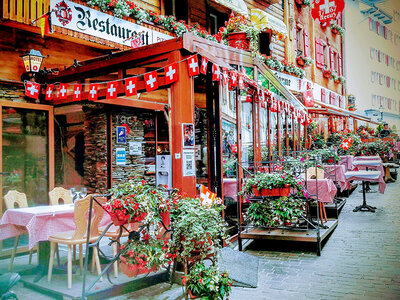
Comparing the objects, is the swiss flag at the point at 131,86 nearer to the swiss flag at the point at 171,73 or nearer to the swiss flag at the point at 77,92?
the swiss flag at the point at 171,73

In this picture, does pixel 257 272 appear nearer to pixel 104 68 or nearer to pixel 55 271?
pixel 55 271

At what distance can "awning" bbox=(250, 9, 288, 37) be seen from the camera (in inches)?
535

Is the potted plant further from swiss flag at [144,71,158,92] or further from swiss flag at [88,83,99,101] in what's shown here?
swiss flag at [88,83,99,101]

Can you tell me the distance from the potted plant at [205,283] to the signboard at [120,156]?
5.63m

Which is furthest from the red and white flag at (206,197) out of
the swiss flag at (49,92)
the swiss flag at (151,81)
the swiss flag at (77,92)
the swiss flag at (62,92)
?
the swiss flag at (49,92)

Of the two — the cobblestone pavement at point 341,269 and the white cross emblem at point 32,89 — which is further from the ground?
the white cross emblem at point 32,89

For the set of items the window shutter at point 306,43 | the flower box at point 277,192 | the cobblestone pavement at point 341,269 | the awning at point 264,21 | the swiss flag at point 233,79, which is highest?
the window shutter at point 306,43

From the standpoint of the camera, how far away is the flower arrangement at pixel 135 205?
12.8 feet

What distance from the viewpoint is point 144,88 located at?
632 cm

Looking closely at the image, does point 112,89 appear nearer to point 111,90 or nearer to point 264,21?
point 111,90

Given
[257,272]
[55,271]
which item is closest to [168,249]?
[257,272]

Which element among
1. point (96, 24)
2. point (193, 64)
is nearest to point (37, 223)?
point (193, 64)

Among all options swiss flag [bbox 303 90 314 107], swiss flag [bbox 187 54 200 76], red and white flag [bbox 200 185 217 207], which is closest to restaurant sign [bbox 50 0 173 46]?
swiss flag [bbox 187 54 200 76]

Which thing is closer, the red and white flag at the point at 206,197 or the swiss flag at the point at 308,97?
the red and white flag at the point at 206,197
